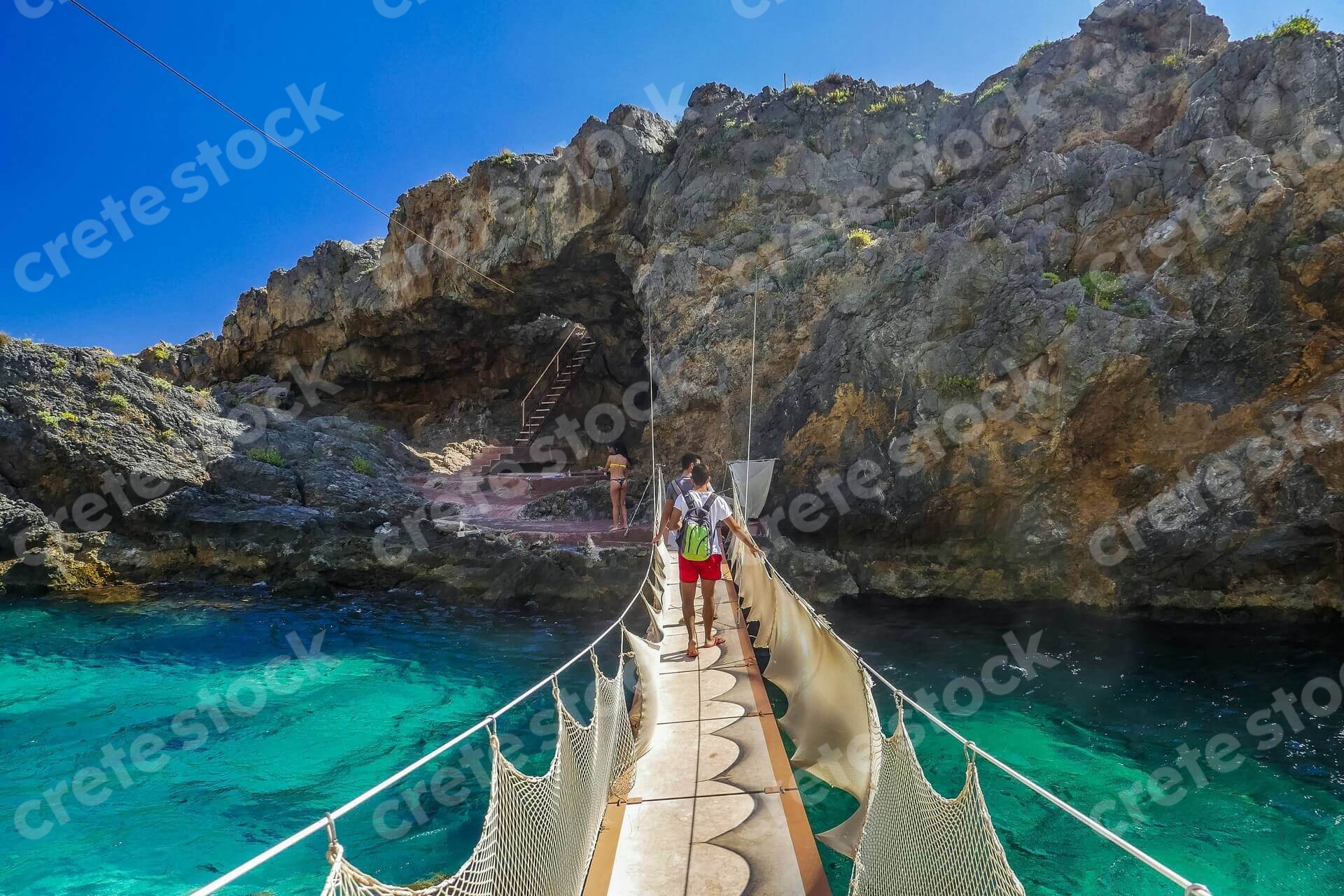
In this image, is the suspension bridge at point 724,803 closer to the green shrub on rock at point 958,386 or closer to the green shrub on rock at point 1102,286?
the green shrub on rock at point 958,386

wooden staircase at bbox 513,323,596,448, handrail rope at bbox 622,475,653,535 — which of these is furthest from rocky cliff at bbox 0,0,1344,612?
wooden staircase at bbox 513,323,596,448

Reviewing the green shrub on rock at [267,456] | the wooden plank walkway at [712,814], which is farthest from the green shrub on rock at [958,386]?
the green shrub on rock at [267,456]

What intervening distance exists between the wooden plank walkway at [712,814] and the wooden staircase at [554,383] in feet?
67.0

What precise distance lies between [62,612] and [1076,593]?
15659mm

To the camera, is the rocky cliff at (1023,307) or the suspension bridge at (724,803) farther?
the rocky cliff at (1023,307)

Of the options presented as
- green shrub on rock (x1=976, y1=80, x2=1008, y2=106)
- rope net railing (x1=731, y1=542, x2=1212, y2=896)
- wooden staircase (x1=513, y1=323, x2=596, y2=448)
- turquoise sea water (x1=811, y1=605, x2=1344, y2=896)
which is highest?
green shrub on rock (x1=976, y1=80, x2=1008, y2=106)

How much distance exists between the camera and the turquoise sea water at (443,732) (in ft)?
16.0

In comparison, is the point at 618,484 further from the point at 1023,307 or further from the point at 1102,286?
the point at 1102,286

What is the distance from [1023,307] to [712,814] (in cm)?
964

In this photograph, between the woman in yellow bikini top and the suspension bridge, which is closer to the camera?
the suspension bridge

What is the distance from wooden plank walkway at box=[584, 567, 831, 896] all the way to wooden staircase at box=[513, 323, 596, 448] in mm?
20422

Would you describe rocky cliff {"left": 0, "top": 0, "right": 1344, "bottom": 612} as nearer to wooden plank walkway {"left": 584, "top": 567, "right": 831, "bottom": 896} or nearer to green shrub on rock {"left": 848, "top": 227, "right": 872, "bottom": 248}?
green shrub on rock {"left": 848, "top": 227, "right": 872, "bottom": 248}

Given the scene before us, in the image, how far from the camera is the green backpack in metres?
5.34

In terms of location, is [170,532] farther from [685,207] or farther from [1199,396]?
[1199,396]
